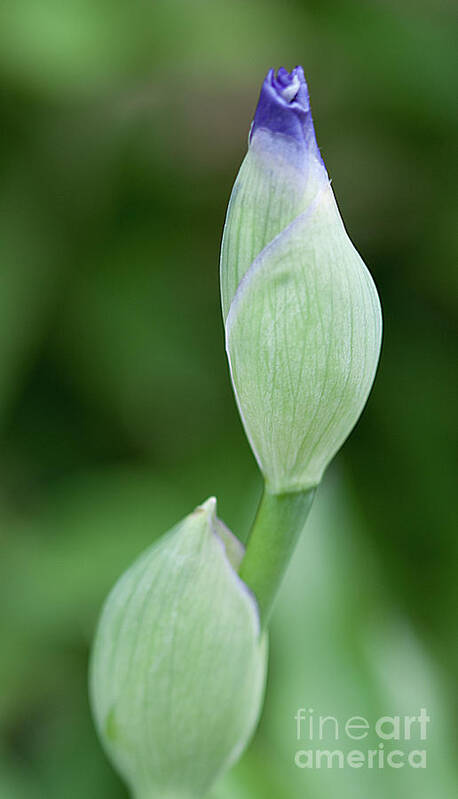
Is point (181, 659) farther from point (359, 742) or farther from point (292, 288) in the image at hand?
point (359, 742)

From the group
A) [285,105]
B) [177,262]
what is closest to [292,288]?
[285,105]

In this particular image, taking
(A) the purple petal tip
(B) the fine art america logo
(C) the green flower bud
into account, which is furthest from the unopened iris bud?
(B) the fine art america logo

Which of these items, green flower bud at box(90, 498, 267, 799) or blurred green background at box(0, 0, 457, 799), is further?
blurred green background at box(0, 0, 457, 799)

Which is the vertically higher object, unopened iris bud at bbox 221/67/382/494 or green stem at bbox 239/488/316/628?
unopened iris bud at bbox 221/67/382/494

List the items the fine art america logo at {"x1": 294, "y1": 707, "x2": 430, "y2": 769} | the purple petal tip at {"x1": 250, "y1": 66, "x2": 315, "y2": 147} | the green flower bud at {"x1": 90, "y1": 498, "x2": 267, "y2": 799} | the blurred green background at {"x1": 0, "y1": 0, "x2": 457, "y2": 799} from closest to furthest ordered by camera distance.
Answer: the purple petal tip at {"x1": 250, "y1": 66, "x2": 315, "y2": 147} → the green flower bud at {"x1": 90, "y1": 498, "x2": 267, "y2": 799} → the fine art america logo at {"x1": 294, "y1": 707, "x2": 430, "y2": 769} → the blurred green background at {"x1": 0, "y1": 0, "x2": 457, "y2": 799}

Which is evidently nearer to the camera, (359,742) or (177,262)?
(359,742)

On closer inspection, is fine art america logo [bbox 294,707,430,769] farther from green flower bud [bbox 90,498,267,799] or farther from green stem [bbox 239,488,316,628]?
green stem [bbox 239,488,316,628]
